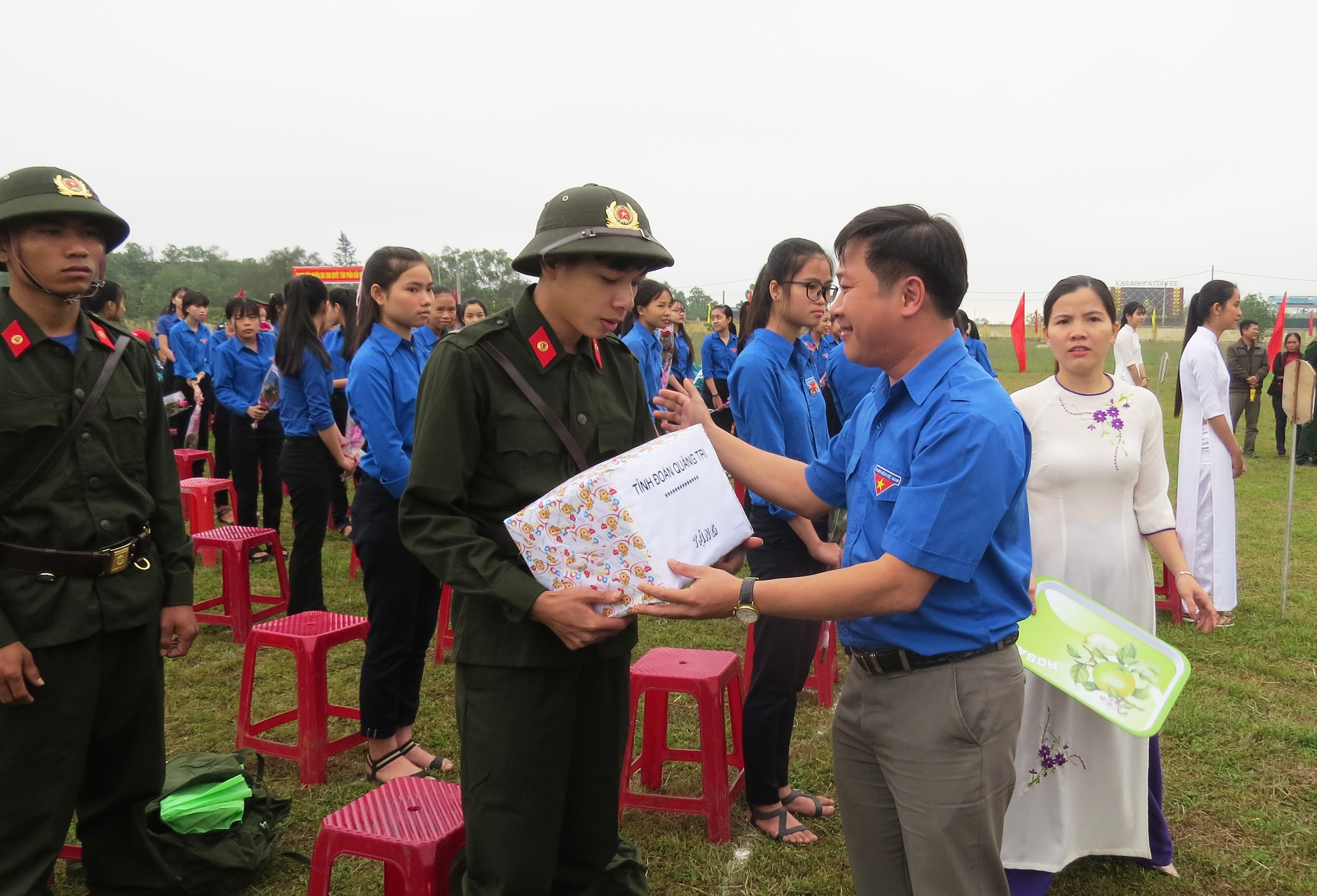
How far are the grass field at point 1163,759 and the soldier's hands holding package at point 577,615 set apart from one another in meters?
1.53

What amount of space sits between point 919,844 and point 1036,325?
126 ft

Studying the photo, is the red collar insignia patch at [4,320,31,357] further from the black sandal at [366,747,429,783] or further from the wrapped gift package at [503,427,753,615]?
the black sandal at [366,747,429,783]

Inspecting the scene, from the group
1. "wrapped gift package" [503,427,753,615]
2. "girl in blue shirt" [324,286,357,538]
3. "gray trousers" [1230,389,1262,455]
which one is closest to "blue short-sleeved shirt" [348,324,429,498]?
"girl in blue shirt" [324,286,357,538]

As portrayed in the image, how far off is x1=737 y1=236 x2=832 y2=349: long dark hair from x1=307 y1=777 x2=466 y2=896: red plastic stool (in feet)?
6.61

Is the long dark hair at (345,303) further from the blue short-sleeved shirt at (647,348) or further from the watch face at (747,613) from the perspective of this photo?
the watch face at (747,613)

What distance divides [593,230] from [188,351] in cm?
1038

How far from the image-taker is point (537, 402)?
2.08 metres

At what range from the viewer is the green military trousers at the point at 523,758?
206cm

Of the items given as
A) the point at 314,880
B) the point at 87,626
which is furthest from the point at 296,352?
the point at 314,880

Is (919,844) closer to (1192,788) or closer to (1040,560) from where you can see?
(1040,560)

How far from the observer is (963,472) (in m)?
1.72

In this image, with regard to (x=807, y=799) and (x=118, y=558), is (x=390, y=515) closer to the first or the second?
(x=118, y=558)

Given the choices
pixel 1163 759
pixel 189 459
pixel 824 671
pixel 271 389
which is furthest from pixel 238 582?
pixel 1163 759

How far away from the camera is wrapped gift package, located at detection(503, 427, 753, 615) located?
5.89 feet
